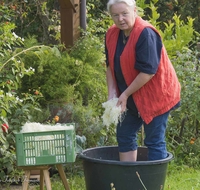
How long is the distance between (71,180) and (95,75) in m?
1.25

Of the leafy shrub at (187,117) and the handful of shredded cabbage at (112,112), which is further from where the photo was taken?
the leafy shrub at (187,117)

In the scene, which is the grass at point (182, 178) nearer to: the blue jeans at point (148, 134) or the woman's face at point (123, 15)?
the blue jeans at point (148, 134)

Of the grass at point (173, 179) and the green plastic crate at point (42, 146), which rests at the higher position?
the green plastic crate at point (42, 146)

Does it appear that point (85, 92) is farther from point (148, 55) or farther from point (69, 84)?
point (148, 55)

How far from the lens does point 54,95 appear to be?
4984 mm

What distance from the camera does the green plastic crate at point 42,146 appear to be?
3.41 metres

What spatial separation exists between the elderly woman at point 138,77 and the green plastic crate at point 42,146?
50cm

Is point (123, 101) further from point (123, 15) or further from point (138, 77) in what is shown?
point (123, 15)

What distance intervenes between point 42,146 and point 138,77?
847 millimetres

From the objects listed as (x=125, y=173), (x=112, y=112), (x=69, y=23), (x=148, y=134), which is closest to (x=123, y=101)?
(x=112, y=112)

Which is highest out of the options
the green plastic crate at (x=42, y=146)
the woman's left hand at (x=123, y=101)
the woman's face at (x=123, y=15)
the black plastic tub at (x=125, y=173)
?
the woman's face at (x=123, y=15)

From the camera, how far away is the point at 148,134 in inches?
146

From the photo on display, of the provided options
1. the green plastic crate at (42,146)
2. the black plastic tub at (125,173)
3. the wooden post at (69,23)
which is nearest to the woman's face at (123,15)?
the green plastic crate at (42,146)

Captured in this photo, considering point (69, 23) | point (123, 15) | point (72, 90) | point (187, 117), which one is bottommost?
point (187, 117)
